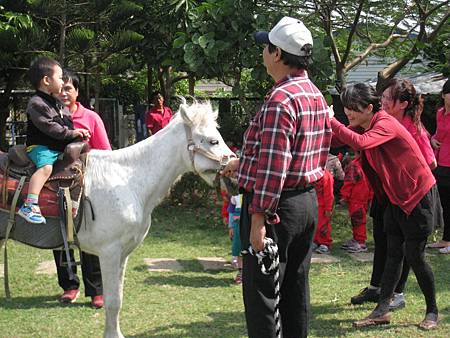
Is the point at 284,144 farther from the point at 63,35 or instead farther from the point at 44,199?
the point at 63,35

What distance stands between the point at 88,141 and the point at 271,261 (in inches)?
A: 98.7

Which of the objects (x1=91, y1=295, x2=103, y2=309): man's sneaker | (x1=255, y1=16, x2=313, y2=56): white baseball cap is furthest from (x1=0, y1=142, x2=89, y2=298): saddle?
(x1=255, y1=16, x2=313, y2=56): white baseball cap

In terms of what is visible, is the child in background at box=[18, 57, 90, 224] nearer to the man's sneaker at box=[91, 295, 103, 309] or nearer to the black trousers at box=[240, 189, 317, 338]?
the man's sneaker at box=[91, 295, 103, 309]

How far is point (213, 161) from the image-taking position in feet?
14.6

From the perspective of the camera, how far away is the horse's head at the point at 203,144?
14.6 ft

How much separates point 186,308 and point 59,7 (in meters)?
7.13

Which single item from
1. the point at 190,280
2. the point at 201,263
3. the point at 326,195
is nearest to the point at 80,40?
the point at 201,263

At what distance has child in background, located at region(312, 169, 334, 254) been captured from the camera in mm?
7355

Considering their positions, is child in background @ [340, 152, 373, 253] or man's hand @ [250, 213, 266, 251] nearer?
man's hand @ [250, 213, 266, 251]

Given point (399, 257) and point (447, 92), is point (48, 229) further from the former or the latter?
point (447, 92)

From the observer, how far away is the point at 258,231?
2.98 metres

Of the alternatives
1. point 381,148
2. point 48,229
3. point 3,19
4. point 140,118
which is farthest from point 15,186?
point 140,118

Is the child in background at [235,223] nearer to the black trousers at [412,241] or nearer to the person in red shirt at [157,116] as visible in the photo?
the black trousers at [412,241]

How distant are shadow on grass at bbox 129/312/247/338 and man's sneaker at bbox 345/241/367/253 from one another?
2.95 metres
